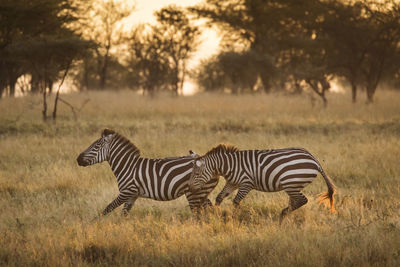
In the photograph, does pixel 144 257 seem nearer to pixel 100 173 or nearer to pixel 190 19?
pixel 100 173

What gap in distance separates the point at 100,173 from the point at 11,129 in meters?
7.12

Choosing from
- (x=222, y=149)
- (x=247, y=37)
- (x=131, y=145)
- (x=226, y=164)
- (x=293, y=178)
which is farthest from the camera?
(x=247, y=37)

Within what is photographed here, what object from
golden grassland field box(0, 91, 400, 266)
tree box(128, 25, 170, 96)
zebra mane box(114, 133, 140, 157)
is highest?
tree box(128, 25, 170, 96)

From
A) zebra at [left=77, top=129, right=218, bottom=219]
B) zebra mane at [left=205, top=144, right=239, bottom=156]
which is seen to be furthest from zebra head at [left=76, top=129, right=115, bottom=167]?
zebra mane at [left=205, top=144, right=239, bottom=156]

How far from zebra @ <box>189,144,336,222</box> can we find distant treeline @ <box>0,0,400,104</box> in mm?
13558

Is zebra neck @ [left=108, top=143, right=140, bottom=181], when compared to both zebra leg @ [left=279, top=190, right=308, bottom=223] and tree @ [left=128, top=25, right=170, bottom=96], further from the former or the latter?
tree @ [left=128, top=25, right=170, bottom=96]

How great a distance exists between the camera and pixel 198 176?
20.2ft

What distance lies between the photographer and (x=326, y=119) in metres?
16.8

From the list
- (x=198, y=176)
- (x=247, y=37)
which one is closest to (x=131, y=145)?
(x=198, y=176)

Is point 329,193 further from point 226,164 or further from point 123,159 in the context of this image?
point 123,159

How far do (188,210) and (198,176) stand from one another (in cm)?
116

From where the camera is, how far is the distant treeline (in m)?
23.3

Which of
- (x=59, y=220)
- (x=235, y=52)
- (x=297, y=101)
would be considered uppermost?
(x=235, y=52)

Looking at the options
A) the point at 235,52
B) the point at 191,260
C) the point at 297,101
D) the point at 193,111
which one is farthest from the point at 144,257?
the point at 235,52
